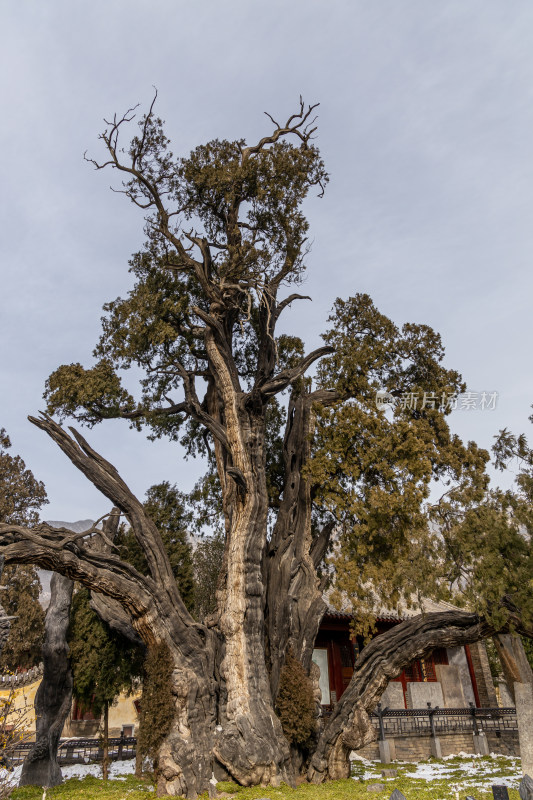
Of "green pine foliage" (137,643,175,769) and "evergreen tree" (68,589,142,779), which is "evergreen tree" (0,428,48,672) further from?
"green pine foliage" (137,643,175,769)

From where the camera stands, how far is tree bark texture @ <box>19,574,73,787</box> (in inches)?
459

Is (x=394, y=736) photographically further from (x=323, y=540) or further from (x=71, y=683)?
(x=71, y=683)

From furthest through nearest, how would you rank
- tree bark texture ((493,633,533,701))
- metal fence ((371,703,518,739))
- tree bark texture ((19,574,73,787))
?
metal fence ((371,703,518,739))
tree bark texture ((19,574,73,787))
tree bark texture ((493,633,533,701))

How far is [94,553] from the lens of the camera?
11.5 meters

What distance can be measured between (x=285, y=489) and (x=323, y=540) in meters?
1.62

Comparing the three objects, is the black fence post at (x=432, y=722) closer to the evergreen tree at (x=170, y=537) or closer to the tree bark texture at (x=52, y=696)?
the evergreen tree at (x=170, y=537)

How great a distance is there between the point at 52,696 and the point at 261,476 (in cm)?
667

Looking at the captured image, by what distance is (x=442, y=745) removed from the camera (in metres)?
16.9

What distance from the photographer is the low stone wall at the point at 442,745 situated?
16156 mm

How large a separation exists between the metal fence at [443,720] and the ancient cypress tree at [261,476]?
6.12m

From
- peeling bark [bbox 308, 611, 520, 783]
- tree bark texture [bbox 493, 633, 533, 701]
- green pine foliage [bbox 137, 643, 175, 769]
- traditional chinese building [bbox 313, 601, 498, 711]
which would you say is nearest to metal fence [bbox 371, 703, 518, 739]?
traditional chinese building [bbox 313, 601, 498, 711]

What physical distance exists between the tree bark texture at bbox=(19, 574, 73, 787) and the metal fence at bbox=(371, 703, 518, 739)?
872 centimetres

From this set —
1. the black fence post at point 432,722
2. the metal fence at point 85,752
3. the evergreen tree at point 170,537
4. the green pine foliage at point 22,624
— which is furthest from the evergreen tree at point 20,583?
the black fence post at point 432,722

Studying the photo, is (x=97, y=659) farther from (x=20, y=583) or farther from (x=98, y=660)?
(x=20, y=583)
